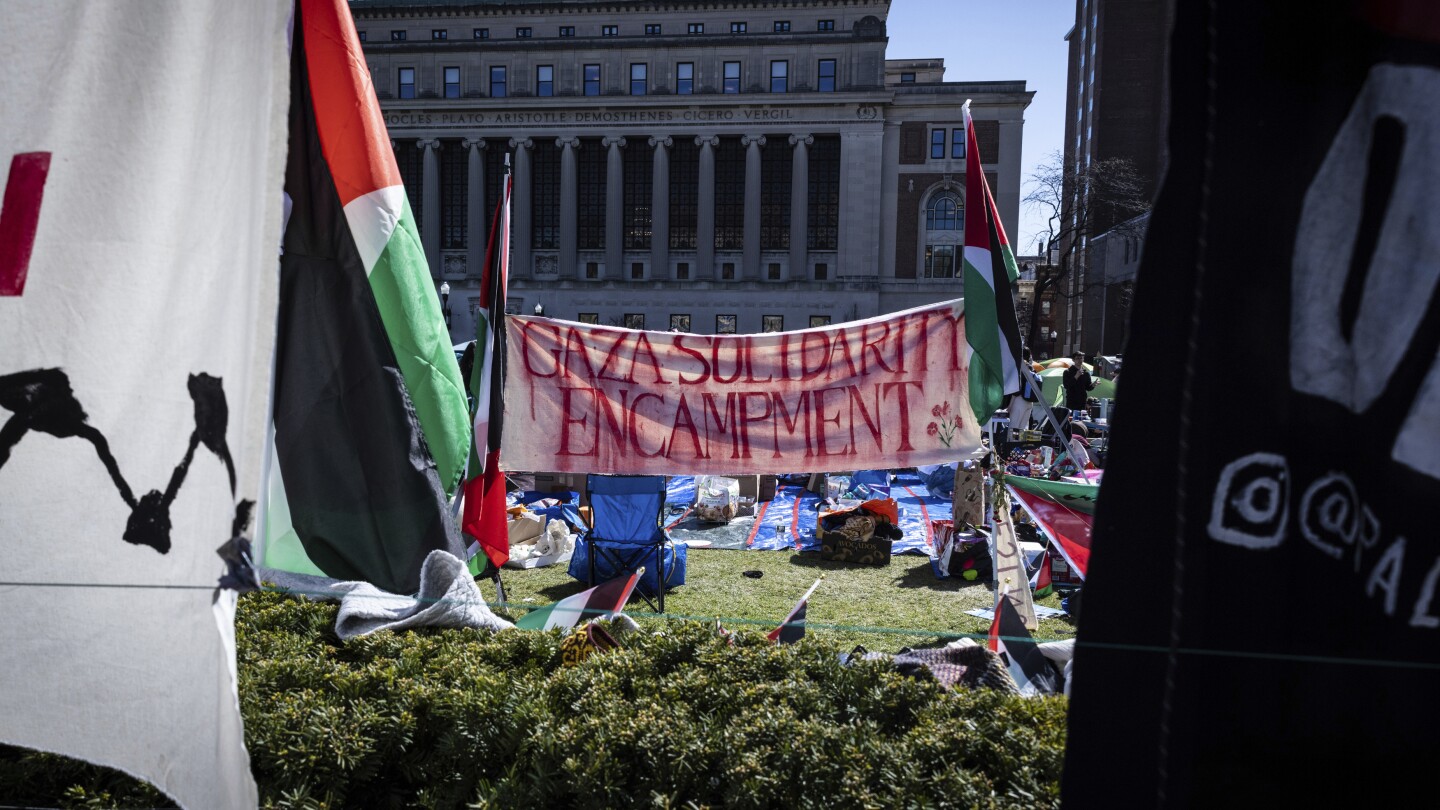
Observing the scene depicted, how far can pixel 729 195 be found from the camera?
51.1 metres

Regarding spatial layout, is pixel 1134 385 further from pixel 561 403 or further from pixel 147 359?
pixel 561 403

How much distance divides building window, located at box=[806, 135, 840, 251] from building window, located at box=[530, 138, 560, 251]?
48.6 feet

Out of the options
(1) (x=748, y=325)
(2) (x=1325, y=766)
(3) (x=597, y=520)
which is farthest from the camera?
(1) (x=748, y=325)

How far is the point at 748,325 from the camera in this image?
4941cm

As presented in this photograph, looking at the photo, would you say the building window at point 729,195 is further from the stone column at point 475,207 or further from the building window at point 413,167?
the building window at point 413,167

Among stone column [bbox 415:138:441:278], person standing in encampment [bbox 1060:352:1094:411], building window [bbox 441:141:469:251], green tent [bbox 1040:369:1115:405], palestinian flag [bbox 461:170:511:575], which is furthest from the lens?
building window [bbox 441:141:469:251]

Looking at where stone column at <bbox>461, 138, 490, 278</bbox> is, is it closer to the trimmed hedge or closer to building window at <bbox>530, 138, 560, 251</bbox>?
building window at <bbox>530, 138, 560, 251</bbox>

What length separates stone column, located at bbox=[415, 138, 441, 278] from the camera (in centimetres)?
5066

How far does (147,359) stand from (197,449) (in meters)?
0.21

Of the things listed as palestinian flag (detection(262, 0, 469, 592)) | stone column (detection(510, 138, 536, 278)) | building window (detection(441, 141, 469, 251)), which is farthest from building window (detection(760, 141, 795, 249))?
palestinian flag (detection(262, 0, 469, 592))

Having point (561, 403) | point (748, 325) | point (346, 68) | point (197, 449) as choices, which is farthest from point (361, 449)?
point (748, 325)

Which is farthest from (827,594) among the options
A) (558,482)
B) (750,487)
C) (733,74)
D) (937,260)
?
(733,74)

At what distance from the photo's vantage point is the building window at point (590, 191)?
51.2m

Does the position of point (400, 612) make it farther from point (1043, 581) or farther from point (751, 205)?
point (751, 205)
